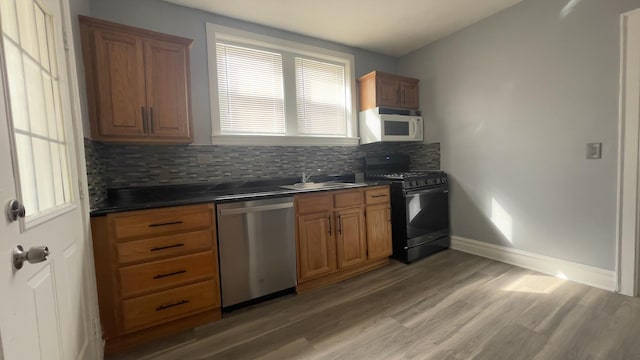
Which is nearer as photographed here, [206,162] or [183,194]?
[183,194]

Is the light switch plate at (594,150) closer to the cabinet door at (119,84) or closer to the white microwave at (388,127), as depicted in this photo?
the white microwave at (388,127)

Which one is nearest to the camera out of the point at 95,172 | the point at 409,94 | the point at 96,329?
the point at 96,329

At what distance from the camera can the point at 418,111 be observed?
365 cm

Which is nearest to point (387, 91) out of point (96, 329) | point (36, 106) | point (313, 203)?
point (313, 203)

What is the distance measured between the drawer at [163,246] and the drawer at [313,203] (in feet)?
2.53

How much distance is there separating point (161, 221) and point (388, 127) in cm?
263

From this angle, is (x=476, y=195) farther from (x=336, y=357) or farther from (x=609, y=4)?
(x=336, y=357)

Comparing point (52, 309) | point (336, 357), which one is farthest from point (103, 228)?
point (336, 357)

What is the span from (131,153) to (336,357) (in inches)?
87.5

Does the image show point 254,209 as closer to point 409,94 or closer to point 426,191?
point 426,191

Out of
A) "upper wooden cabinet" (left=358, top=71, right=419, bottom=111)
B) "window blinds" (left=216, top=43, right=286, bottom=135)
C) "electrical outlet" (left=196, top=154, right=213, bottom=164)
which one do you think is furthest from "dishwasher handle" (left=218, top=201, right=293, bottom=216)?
"upper wooden cabinet" (left=358, top=71, right=419, bottom=111)

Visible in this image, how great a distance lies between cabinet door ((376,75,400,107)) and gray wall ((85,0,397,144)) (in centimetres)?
121

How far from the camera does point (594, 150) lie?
2.26 metres

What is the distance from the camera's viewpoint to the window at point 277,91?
272cm
